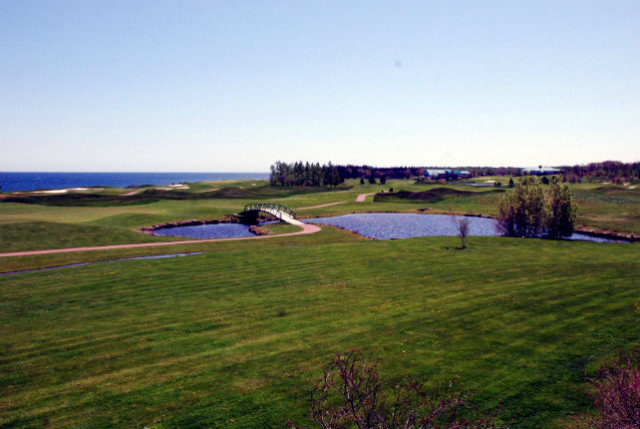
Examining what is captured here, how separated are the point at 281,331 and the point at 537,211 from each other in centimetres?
5032

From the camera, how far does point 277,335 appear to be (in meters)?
18.9

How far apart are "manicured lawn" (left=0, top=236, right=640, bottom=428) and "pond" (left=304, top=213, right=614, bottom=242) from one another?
31964 mm

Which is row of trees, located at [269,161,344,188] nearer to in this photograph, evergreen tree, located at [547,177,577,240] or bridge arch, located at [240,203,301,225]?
bridge arch, located at [240,203,301,225]

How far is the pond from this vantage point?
65750 mm

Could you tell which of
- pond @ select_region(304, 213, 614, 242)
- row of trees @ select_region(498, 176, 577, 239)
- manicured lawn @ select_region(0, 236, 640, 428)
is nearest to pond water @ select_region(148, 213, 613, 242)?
pond @ select_region(304, 213, 614, 242)

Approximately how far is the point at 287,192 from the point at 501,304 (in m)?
123

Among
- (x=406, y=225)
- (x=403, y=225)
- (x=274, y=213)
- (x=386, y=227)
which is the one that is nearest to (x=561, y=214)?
(x=406, y=225)

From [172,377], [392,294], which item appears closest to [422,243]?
[392,294]

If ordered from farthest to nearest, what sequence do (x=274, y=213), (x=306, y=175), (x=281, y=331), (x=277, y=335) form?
(x=306, y=175), (x=274, y=213), (x=281, y=331), (x=277, y=335)

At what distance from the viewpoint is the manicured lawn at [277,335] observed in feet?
43.9

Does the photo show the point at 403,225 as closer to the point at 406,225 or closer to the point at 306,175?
the point at 406,225

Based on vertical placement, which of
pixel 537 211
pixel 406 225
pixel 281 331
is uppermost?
pixel 537 211

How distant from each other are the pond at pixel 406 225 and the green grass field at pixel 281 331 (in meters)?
26.6

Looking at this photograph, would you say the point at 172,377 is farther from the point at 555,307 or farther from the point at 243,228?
the point at 243,228
